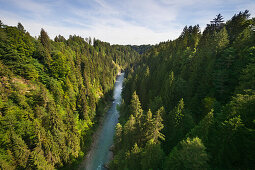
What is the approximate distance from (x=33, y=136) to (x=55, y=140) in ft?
16.5

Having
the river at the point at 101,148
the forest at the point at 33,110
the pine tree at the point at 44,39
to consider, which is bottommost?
the river at the point at 101,148

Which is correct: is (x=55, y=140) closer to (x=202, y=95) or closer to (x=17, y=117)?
(x=17, y=117)

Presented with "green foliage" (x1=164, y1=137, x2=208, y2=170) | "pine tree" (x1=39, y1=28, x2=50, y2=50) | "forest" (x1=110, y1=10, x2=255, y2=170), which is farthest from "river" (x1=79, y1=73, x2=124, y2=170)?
"pine tree" (x1=39, y1=28, x2=50, y2=50)

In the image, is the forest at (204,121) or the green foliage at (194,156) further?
the forest at (204,121)

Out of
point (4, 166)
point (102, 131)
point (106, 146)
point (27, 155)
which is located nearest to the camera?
point (4, 166)

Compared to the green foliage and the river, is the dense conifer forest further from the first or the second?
the river

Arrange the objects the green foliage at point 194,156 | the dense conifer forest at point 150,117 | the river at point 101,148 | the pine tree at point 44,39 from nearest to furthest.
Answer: the green foliage at point 194,156, the dense conifer forest at point 150,117, the river at point 101,148, the pine tree at point 44,39

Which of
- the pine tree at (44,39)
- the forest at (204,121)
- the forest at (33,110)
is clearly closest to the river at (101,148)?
the forest at (33,110)

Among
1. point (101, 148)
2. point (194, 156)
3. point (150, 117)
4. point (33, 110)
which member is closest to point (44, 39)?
point (33, 110)

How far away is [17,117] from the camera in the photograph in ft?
76.1

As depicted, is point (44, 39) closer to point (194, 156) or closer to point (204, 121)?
point (204, 121)

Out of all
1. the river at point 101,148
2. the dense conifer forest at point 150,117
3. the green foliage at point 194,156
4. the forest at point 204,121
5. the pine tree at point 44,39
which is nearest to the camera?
the green foliage at point 194,156

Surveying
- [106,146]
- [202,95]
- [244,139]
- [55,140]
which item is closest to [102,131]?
[106,146]

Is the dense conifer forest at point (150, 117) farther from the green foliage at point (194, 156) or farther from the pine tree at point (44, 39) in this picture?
the pine tree at point (44, 39)
